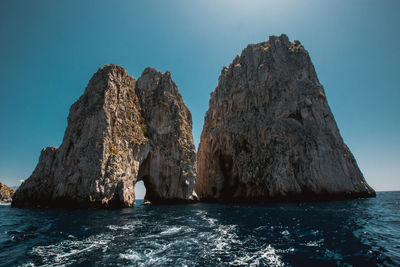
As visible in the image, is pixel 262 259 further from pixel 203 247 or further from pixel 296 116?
pixel 296 116

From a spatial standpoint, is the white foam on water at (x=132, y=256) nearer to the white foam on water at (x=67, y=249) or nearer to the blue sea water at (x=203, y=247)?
the blue sea water at (x=203, y=247)

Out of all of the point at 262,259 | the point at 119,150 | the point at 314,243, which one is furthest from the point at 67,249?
the point at 119,150

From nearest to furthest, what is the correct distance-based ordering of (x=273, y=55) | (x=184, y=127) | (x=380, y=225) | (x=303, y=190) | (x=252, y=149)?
(x=380, y=225)
(x=303, y=190)
(x=184, y=127)
(x=252, y=149)
(x=273, y=55)

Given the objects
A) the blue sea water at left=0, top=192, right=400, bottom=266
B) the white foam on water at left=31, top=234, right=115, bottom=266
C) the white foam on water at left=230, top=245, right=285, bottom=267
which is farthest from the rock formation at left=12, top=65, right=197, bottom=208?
the white foam on water at left=230, top=245, right=285, bottom=267

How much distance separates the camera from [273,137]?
4475cm

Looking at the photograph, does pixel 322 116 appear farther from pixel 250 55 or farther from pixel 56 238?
pixel 56 238

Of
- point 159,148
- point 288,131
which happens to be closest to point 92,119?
point 159,148

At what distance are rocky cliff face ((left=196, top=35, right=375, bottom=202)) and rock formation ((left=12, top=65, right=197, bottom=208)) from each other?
1434 cm

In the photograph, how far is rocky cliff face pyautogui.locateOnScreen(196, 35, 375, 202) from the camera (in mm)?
40428

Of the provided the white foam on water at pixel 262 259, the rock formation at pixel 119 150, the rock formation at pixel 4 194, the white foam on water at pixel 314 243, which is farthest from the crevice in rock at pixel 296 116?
the rock formation at pixel 4 194

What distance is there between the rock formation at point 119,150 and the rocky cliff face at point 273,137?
14.3m

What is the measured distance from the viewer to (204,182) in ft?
177

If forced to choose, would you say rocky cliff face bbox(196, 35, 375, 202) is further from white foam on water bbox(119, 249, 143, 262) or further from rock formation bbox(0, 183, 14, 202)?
rock formation bbox(0, 183, 14, 202)

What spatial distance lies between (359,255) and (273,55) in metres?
56.4
